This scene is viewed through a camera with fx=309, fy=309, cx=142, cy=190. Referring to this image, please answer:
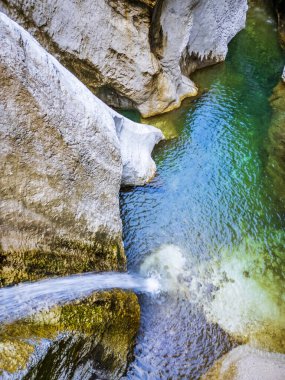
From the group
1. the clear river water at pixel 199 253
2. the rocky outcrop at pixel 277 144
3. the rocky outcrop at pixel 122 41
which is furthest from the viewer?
the rocky outcrop at pixel 277 144

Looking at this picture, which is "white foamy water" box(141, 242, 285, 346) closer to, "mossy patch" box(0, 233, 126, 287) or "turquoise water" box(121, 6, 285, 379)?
"turquoise water" box(121, 6, 285, 379)

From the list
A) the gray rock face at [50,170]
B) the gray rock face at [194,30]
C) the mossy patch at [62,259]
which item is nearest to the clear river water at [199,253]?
the mossy patch at [62,259]

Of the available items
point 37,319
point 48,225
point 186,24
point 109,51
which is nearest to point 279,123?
point 186,24

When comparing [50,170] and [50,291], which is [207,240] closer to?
[50,291]

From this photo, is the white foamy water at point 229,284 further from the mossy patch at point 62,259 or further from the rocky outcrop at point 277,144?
the rocky outcrop at point 277,144

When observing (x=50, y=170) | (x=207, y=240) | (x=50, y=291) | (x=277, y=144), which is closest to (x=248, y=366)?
(x=207, y=240)

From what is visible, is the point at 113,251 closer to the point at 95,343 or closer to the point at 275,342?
the point at 95,343
